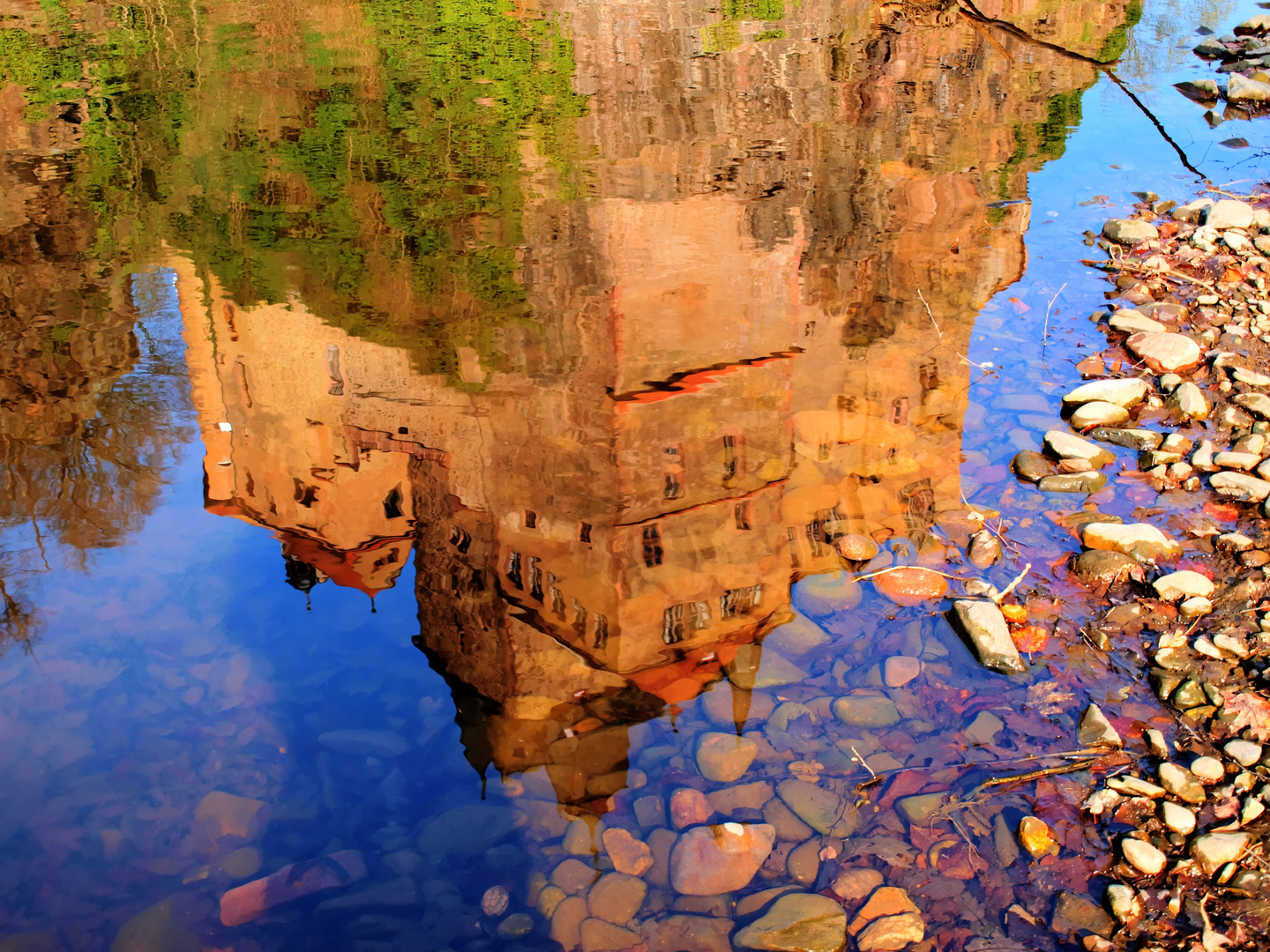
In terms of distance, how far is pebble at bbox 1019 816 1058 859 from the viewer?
4238 mm

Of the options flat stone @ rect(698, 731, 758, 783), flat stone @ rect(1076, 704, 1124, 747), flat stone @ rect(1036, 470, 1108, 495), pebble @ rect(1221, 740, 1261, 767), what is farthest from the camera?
flat stone @ rect(1036, 470, 1108, 495)

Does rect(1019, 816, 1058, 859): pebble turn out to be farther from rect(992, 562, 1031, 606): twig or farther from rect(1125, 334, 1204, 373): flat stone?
rect(1125, 334, 1204, 373): flat stone

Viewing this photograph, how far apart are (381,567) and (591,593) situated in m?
1.37

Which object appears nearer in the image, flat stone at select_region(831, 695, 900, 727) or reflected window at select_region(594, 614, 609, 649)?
flat stone at select_region(831, 695, 900, 727)

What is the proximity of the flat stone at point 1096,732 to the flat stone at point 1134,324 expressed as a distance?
14.1ft

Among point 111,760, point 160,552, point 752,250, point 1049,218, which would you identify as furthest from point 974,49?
point 111,760

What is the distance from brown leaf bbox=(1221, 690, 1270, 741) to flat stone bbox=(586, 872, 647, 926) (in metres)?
2.85

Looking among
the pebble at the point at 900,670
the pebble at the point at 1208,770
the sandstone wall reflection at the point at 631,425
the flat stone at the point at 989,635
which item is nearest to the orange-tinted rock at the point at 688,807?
the sandstone wall reflection at the point at 631,425

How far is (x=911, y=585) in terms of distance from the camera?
5863 mm

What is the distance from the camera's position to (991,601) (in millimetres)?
5551

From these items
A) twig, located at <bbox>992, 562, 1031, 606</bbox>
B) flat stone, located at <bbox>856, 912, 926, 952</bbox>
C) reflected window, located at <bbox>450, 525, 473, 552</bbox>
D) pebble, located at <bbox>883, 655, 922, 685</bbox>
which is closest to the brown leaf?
twig, located at <bbox>992, 562, 1031, 606</bbox>

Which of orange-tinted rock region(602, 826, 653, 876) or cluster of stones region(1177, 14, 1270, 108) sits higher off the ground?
cluster of stones region(1177, 14, 1270, 108)

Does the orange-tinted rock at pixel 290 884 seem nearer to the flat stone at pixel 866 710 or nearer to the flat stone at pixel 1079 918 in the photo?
the flat stone at pixel 866 710

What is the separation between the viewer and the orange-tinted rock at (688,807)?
468 cm
